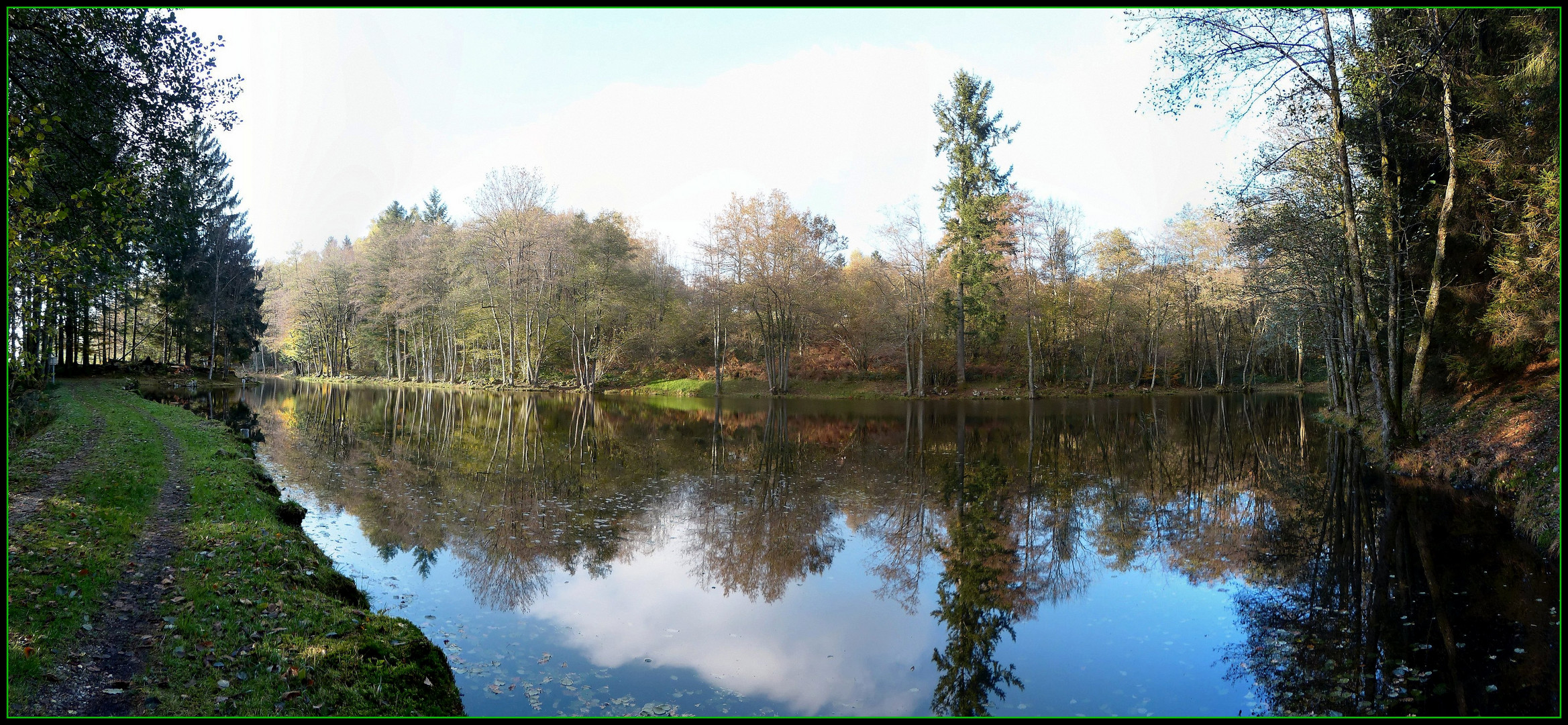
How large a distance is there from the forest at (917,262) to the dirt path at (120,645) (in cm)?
261

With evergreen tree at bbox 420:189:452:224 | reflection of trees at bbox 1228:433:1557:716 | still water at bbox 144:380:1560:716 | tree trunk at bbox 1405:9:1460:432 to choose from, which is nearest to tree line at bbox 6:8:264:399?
still water at bbox 144:380:1560:716

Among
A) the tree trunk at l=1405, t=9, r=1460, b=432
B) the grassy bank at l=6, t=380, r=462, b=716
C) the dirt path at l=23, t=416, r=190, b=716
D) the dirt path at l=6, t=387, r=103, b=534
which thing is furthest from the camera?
the tree trunk at l=1405, t=9, r=1460, b=432

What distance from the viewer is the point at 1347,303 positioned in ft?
68.0

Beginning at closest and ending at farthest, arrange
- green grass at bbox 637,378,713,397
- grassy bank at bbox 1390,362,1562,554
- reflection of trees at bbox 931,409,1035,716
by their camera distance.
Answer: reflection of trees at bbox 931,409,1035,716 → grassy bank at bbox 1390,362,1562,554 → green grass at bbox 637,378,713,397

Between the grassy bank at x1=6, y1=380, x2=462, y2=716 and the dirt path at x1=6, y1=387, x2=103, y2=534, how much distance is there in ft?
0.35

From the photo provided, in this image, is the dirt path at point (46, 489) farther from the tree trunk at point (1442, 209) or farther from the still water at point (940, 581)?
the tree trunk at point (1442, 209)

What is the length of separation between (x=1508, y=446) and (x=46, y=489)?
23.3 metres

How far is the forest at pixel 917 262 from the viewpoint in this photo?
37.6 ft

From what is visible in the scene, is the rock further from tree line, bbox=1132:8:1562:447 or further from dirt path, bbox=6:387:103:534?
tree line, bbox=1132:8:1562:447

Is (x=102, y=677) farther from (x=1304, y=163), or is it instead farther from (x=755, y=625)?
(x=1304, y=163)

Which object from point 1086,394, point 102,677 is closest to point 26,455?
point 102,677

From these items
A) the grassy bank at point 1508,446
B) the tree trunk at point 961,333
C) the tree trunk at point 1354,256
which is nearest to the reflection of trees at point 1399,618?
the grassy bank at point 1508,446

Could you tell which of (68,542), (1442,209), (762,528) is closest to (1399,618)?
(762,528)

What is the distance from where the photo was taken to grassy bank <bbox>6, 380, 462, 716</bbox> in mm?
4691
